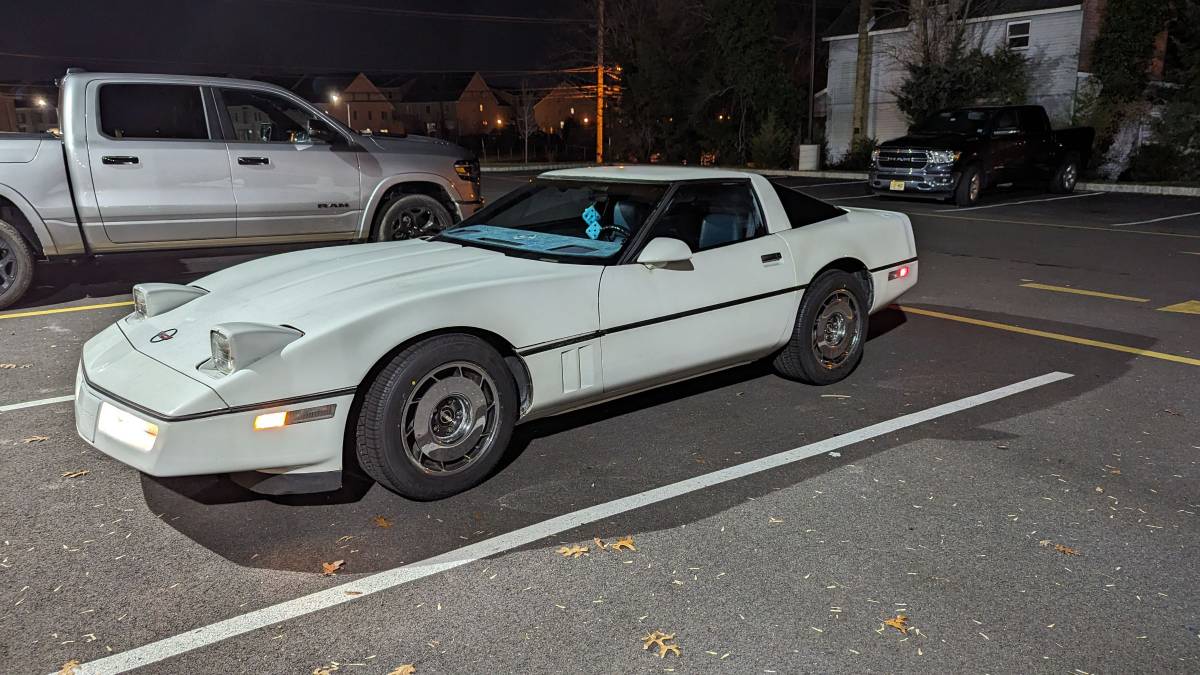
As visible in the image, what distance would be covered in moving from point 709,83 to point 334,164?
94.7 ft

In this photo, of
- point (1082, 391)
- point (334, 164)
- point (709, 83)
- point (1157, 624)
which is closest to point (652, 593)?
point (1157, 624)

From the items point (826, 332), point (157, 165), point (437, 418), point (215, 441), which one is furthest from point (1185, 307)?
point (157, 165)

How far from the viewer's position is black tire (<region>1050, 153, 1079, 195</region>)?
18.5 metres

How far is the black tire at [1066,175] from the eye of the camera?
18.5 m

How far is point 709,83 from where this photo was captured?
35000mm

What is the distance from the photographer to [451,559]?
3244mm

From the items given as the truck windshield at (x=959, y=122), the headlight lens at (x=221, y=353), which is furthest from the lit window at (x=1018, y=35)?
the headlight lens at (x=221, y=353)

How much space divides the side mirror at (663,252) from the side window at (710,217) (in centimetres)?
22

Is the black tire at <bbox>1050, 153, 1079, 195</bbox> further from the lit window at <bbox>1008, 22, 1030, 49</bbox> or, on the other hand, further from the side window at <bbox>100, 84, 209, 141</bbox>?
the side window at <bbox>100, 84, 209, 141</bbox>

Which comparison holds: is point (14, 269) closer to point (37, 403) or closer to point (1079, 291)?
point (37, 403)

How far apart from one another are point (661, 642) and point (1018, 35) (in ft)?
103

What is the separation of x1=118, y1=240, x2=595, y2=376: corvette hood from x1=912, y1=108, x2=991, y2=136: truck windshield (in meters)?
15.1

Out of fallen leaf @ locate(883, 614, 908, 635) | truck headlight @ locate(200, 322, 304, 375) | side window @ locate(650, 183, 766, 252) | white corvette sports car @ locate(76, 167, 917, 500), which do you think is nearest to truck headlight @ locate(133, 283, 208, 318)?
white corvette sports car @ locate(76, 167, 917, 500)

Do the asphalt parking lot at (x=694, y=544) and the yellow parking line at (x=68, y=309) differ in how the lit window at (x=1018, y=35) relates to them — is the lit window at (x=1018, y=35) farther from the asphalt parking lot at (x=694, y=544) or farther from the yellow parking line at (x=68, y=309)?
the yellow parking line at (x=68, y=309)
